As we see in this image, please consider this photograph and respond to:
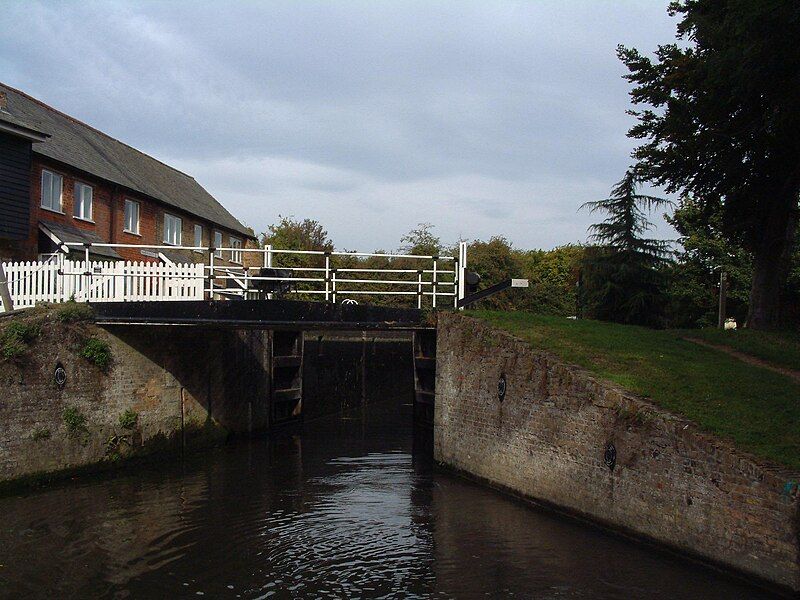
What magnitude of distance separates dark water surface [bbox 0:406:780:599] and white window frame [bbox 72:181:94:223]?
12.5m

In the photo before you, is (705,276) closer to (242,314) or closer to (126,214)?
(242,314)

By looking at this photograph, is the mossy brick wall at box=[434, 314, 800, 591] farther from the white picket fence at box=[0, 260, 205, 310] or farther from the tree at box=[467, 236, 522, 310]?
the tree at box=[467, 236, 522, 310]

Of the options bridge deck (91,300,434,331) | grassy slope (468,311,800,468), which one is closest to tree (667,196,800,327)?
grassy slope (468,311,800,468)

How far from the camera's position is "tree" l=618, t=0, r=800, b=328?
15070mm

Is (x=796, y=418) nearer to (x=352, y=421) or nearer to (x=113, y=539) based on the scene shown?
(x=113, y=539)

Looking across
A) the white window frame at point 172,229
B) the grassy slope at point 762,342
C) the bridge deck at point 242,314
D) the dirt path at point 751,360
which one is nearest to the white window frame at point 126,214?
the white window frame at point 172,229

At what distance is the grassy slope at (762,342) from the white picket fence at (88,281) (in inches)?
485

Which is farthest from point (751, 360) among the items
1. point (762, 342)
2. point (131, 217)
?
point (131, 217)

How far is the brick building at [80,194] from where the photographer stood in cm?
2235

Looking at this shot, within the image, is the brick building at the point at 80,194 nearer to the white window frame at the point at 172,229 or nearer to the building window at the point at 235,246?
the white window frame at the point at 172,229

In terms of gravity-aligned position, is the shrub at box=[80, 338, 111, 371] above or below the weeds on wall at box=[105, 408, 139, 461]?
above

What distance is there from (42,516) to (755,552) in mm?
10766

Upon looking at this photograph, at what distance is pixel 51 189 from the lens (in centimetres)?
2466

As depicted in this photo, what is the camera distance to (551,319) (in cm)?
1905
